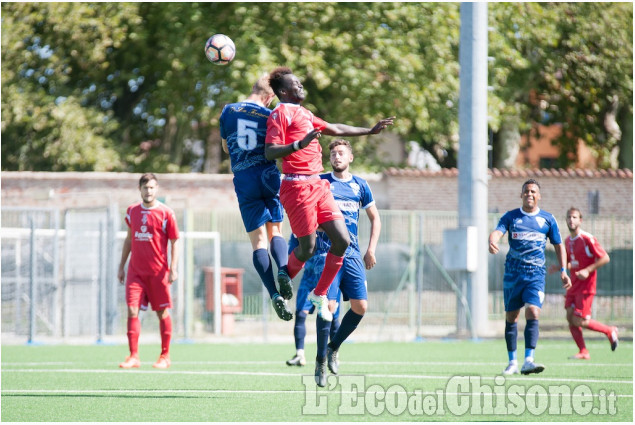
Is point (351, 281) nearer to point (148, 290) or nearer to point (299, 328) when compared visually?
point (299, 328)

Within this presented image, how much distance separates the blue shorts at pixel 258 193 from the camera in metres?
8.98

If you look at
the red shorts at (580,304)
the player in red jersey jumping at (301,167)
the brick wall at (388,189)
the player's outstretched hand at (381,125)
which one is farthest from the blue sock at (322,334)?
the brick wall at (388,189)

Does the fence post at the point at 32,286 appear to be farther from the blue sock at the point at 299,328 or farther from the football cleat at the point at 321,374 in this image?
the football cleat at the point at 321,374

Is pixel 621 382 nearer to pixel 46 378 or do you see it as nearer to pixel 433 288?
pixel 46 378

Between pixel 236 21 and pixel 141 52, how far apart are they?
11.0 ft

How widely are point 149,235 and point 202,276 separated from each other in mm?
8144

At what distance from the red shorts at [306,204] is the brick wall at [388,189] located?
14.5 metres

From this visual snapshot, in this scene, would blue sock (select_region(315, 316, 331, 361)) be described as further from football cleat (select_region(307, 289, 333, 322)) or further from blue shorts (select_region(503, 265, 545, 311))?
blue shorts (select_region(503, 265, 545, 311))

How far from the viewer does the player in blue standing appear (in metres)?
8.87

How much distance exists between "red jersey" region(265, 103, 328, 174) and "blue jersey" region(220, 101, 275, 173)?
345 millimetres

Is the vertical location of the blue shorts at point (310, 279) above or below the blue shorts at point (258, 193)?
below

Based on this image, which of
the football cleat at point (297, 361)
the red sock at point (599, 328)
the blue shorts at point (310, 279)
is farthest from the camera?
the red sock at point (599, 328)

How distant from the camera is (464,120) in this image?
2008 centimetres

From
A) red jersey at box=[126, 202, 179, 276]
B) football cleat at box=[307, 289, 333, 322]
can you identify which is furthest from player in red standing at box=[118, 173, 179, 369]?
football cleat at box=[307, 289, 333, 322]
